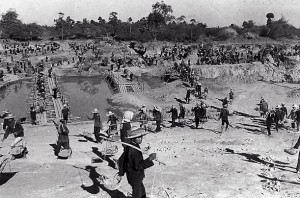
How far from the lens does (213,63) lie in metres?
38.7

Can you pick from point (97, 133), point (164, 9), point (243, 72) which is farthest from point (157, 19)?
point (97, 133)

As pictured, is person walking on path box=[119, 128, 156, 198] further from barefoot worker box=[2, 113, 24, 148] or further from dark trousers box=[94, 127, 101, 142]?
dark trousers box=[94, 127, 101, 142]

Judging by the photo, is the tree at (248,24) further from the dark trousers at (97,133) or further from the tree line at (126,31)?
the dark trousers at (97,133)

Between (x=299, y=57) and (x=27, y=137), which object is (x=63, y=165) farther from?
(x=299, y=57)

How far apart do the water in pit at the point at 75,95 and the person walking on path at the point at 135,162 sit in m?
15.7

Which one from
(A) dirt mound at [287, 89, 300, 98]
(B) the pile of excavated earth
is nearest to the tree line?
(A) dirt mound at [287, 89, 300, 98]

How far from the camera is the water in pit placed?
81.8 feet

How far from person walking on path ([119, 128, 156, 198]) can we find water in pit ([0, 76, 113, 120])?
15.7m

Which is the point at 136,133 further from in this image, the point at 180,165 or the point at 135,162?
the point at 180,165

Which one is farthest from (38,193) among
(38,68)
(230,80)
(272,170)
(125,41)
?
(125,41)

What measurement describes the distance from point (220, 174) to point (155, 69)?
31.1m

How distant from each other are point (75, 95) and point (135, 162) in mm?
24670

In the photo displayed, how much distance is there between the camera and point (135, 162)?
20.5 feet

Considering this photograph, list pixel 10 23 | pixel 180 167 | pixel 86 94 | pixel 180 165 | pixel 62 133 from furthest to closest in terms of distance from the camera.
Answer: pixel 10 23 < pixel 86 94 < pixel 62 133 < pixel 180 165 < pixel 180 167
